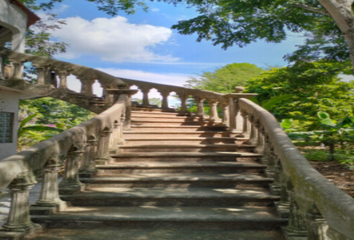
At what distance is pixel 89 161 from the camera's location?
222 inches

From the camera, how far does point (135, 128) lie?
27.7 ft

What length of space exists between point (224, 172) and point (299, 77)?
6438 millimetres

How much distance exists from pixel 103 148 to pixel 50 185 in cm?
196

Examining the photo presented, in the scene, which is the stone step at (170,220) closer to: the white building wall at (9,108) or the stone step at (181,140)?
the stone step at (181,140)

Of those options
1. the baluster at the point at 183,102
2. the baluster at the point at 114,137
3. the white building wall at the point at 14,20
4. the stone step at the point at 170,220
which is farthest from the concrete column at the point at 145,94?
the stone step at the point at 170,220

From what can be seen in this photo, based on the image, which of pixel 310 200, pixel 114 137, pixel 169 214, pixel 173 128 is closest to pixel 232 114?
pixel 173 128

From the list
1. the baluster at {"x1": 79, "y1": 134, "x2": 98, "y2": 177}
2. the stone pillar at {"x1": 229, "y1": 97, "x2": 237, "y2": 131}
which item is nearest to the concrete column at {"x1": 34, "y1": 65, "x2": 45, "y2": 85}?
the baluster at {"x1": 79, "y1": 134, "x2": 98, "y2": 177}

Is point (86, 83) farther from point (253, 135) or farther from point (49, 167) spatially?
point (49, 167)

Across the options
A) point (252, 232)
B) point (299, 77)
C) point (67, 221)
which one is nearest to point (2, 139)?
point (67, 221)

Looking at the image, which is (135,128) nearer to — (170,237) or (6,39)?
(170,237)

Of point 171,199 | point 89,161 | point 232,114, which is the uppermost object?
point 232,114

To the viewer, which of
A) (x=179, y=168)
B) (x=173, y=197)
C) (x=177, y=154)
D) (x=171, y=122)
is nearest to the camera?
(x=173, y=197)

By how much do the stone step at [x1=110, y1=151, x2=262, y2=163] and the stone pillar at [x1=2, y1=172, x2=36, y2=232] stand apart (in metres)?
2.79

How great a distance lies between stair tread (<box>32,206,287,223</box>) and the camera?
12.9 ft
